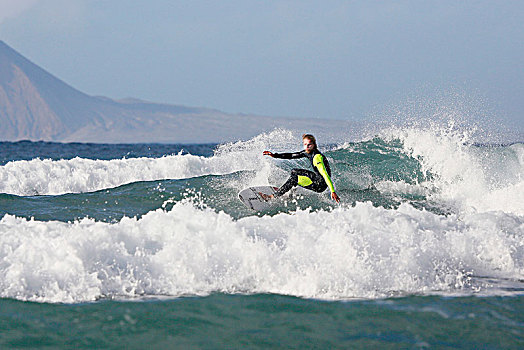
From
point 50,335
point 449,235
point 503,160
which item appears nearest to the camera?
point 50,335

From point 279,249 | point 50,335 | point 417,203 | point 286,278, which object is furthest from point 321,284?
point 417,203

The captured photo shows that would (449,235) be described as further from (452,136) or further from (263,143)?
(263,143)

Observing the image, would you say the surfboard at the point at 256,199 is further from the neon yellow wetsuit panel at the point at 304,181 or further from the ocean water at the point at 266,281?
the ocean water at the point at 266,281

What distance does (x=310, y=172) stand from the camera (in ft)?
33.7

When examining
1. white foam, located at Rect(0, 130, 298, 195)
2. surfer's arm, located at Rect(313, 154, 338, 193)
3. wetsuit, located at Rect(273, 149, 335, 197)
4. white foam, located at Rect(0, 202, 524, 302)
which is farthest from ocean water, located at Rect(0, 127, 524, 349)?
white foam, located at Rect(0, 130, 298, 195)

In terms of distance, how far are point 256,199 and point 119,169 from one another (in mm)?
7562

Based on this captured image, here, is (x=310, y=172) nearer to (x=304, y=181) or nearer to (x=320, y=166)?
(x=304, y=181)

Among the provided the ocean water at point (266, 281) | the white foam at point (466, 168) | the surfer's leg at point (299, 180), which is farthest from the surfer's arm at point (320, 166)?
the white foam at point (466, 168)

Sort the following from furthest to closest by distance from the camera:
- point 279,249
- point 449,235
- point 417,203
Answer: point 417,203 → point 449,235 → point 279,249

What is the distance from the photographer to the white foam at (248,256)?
16.7 feet

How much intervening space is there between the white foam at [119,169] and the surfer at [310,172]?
8.78 ft

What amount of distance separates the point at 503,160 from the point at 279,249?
477 inches

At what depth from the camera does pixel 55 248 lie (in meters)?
5.39

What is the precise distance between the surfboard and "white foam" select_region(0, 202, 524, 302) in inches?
138
